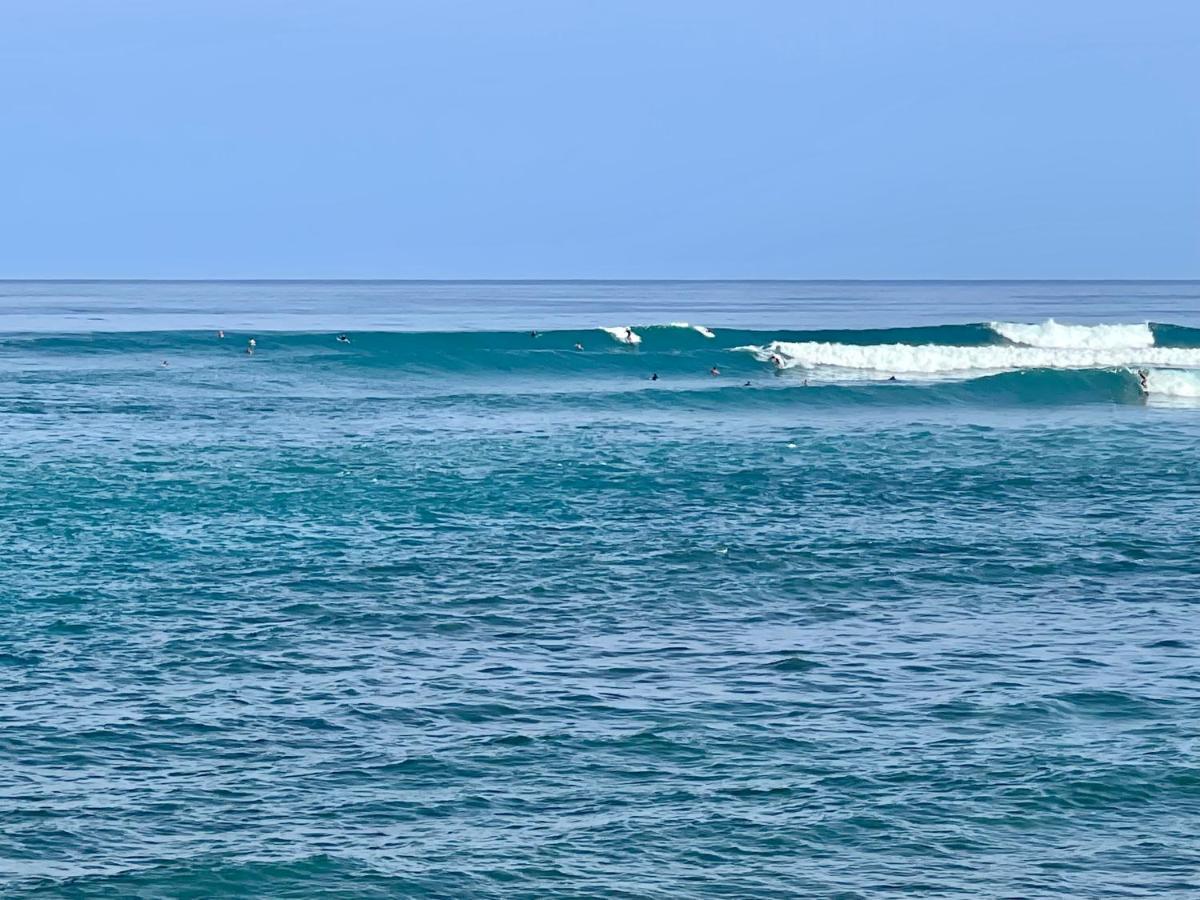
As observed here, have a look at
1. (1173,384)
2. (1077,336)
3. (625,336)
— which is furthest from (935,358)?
(625,336)

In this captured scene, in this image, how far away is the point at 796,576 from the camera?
2302 centimetres

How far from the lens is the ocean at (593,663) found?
1278cm

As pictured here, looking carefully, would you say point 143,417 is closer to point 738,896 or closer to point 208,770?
point 208,770

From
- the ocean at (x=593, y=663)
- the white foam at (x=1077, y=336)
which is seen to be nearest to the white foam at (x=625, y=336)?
the white foam at (x=1077, y=336)

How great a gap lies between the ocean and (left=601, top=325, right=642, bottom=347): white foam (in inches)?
1262

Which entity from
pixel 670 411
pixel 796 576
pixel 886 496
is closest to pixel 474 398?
pixel 670 411

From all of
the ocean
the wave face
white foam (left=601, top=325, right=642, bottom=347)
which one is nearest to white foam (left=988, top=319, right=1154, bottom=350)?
the wave face

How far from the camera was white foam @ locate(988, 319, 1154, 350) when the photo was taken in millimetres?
79125

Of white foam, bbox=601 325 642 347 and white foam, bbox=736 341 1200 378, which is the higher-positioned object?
white foam, bbox=601 325 642 347

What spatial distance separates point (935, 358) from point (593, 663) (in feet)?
179

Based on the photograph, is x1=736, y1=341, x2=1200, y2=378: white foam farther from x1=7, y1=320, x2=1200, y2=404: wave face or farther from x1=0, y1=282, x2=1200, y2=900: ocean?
x1=0, y1=282, x2=1200, y2=900: ocean

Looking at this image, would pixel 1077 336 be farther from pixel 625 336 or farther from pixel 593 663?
pixel 593 663

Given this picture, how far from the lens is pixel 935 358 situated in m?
69.7

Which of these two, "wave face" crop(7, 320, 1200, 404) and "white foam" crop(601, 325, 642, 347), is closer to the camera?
"wave face" crop(7, 320, 1200, 404)
